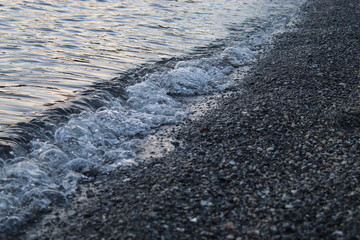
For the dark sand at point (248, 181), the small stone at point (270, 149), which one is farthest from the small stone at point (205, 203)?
the small stone at point (270, 149)

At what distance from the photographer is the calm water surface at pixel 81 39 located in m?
11.2

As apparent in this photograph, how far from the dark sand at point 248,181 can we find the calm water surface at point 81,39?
3.69m

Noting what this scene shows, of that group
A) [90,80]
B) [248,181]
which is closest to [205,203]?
[248,181]

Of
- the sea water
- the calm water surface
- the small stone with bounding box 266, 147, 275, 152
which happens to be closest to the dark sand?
the small stone with bounding box 266, 147, 275, 152

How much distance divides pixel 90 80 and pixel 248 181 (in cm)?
690

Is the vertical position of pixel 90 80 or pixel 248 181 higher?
pixel 248 181

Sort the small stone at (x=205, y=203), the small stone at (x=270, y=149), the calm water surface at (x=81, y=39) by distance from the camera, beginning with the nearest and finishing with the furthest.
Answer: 1. the small stone at (x=205, y=203)
2. the small stone at (x=270, y=149)
3. the calm water surface at (x=81, y=39)

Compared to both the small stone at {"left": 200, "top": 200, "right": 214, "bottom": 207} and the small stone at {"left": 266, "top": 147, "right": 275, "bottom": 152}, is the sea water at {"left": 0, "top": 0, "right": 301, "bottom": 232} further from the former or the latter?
the small stone at {"left": 266, "top": 147, "right": 275, "bottom": 152}

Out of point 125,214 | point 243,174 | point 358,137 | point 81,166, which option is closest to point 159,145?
point 81,166

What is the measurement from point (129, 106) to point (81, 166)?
3458mm

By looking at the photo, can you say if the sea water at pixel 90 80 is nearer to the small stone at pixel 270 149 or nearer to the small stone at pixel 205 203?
the small stone at pixel 205 203

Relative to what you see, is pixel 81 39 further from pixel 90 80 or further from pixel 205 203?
pixel 205 203

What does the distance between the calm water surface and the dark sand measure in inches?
145

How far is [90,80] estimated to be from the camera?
12.0 meters
